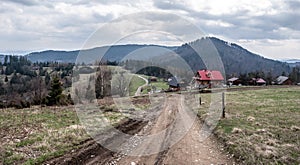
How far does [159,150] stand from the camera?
1328cm

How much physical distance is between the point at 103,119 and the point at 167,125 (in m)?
5.17

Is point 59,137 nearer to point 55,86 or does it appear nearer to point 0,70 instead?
point 55,86

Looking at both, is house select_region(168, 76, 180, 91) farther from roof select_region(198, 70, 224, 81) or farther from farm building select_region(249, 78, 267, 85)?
farm building select_region(249, 78, 267, 85)

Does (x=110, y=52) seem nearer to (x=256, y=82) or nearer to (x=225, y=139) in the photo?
(x=225, y=139)

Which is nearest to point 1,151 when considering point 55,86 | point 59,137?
point 59,137

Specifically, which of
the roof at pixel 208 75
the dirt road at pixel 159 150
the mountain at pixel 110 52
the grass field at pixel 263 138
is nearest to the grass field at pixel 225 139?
the grass field at pixel 263 138

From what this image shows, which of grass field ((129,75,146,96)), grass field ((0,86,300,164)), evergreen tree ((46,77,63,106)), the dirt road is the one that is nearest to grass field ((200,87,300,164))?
grass field ((0,86,300,164))

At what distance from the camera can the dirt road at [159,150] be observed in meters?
11.8

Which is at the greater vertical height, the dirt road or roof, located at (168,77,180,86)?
roof, located at (168,77,180,86)

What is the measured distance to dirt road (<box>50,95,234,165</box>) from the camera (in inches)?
464

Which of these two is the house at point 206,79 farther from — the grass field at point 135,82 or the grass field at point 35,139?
the grass field at point 35,139

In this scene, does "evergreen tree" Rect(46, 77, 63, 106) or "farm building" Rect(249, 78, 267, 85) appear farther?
"farm building" Rect(249, 78, 267, 85)

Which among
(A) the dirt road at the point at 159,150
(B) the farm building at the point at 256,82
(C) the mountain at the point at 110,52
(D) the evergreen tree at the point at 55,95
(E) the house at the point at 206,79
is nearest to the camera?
(A) the dirt road at the point at 159,150

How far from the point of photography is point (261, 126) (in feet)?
58.0
